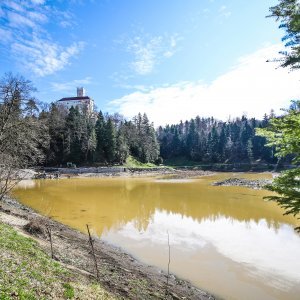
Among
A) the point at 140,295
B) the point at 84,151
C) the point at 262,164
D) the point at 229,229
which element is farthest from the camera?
the point at 262,164

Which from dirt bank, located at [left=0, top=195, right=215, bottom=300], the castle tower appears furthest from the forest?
the castle tower

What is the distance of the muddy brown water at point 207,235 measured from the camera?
13086 millimetres

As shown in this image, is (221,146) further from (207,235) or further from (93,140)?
(207,235)

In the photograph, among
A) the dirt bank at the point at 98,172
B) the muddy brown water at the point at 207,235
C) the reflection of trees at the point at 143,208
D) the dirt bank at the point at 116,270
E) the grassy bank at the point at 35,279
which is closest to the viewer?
the grassy bank at the point at 35,279

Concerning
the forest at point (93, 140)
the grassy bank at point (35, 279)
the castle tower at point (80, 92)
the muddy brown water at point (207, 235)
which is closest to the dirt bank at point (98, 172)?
the forest at point (93, 140)

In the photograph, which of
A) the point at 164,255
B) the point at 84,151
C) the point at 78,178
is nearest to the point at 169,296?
the point at 164,255

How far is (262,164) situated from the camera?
94.9m

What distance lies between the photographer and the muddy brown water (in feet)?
42.9

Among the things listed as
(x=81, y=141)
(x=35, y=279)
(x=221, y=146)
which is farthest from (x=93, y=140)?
(x=35, y=279)

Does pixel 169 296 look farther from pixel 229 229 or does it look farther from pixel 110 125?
pixel 110 125

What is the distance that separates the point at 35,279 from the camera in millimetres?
8312

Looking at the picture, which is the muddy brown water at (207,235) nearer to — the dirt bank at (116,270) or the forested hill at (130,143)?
the dirt bank at (116,270)

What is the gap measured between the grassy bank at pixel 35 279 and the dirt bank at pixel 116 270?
40.6 inches

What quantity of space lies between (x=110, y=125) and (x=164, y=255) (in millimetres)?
68686
